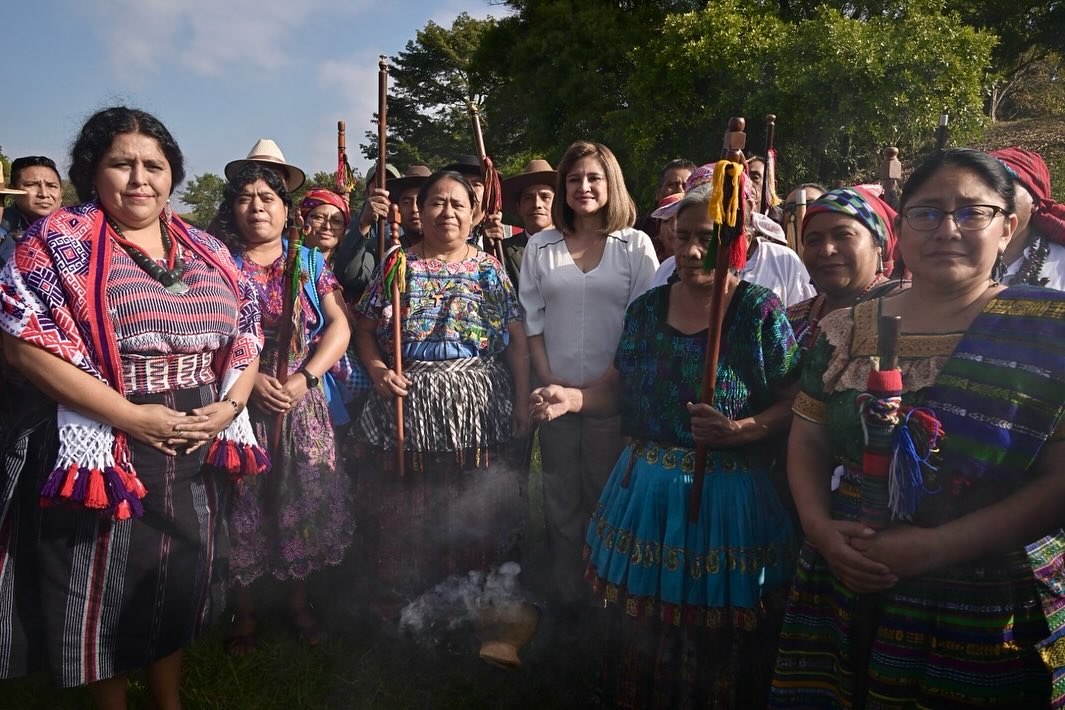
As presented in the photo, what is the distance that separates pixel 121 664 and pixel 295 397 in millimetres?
1177

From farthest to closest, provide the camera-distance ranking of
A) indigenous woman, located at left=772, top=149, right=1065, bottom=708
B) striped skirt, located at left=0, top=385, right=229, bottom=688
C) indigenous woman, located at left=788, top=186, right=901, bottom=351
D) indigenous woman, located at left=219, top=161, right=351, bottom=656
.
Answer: indigenous woman, located at left=219, top=161, right=351, bottom=656, indigenous woman, located at left=788, top=186, right=901, bottom=351, striped skirt, located at left=0, top=385, right=229, bottom=688, indigenous woman, located at left=772, top=149, right=1065, bottom=708

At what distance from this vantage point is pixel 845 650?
6.24 ft

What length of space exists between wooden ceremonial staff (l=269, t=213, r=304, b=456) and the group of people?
0.07ft

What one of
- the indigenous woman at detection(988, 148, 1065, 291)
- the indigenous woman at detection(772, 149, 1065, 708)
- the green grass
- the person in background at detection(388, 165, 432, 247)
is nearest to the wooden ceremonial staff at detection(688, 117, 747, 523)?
the indigenous woman at detection(772, 149, 1065, 708)

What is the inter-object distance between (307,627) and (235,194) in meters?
2.08

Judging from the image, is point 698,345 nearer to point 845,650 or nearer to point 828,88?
point 845,650

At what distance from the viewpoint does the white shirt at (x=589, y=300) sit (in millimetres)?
3344

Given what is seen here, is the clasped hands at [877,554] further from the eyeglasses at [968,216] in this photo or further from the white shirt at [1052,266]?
the white shirt at [1052,266]

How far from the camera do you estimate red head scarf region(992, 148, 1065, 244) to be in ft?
8.06

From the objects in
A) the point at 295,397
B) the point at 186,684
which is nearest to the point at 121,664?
the point at 186,684

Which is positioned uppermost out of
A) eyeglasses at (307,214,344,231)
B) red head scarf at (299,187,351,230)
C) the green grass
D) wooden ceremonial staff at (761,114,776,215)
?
wooden ceremonial staff at (761,114,776,215)

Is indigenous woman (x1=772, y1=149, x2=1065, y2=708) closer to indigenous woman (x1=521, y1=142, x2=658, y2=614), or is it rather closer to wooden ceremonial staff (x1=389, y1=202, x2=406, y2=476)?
indigenous woman (x1=521, y1=142, x2=658, y2=614)

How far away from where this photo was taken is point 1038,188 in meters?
2.53

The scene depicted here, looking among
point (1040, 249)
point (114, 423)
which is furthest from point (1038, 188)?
point (114, 423)
